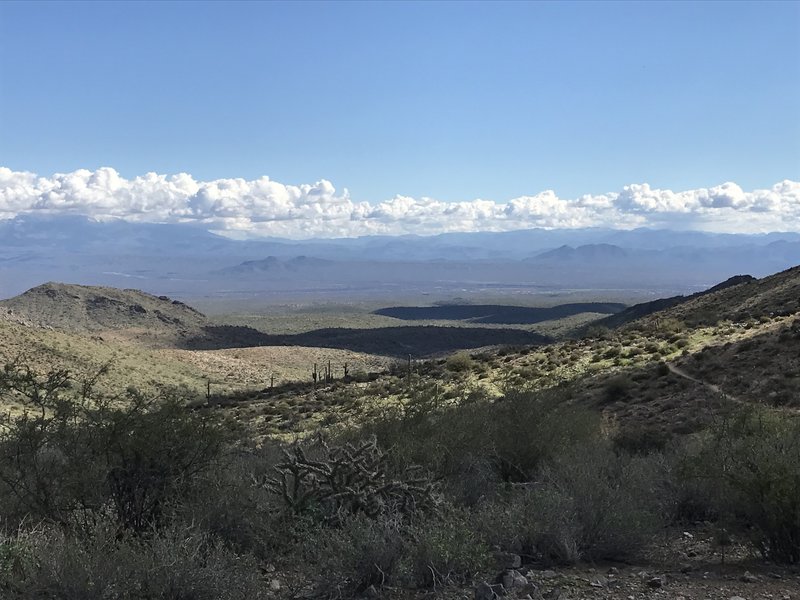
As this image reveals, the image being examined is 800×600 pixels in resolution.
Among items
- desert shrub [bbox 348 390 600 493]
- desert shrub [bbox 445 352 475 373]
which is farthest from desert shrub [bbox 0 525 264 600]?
desert shrub [bbox 445 352 475 373]

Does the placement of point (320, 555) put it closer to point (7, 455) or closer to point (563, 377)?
point (7, 455)

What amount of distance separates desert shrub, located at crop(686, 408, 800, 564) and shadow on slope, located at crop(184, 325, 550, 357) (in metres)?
75.0

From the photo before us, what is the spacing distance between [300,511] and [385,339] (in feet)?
284

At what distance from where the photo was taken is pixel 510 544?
7145mm

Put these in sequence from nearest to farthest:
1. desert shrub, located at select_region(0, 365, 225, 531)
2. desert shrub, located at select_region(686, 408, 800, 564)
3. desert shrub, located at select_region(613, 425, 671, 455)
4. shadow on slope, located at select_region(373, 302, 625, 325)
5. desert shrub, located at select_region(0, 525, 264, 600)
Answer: desert shrub, located at select_region(0, 525, 264, 600), desert shrub, located at select_region(686, 408, 800, 564), desert shrub, located at select_region(0, 365, 225, 531), desert shrub, located at select_region(613, 425, 671, 455), shadow on slope, located at select_region(373, 302, 625, 325)

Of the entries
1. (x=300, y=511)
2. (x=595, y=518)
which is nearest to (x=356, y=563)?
(x=300, y=511)

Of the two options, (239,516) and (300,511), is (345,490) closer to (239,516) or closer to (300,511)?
(300,511)

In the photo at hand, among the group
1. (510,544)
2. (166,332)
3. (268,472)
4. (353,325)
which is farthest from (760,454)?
(353,325)

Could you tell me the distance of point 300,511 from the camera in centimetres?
808

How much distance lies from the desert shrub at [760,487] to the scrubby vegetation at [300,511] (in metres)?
0.02

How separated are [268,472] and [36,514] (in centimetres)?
336

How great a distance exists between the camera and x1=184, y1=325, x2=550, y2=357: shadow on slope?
86.3 meters

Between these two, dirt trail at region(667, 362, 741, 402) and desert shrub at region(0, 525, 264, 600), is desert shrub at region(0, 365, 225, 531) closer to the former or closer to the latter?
desert shrub at region(0, 525, 264, 600)

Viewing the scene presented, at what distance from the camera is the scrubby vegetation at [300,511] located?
18.9 ft
